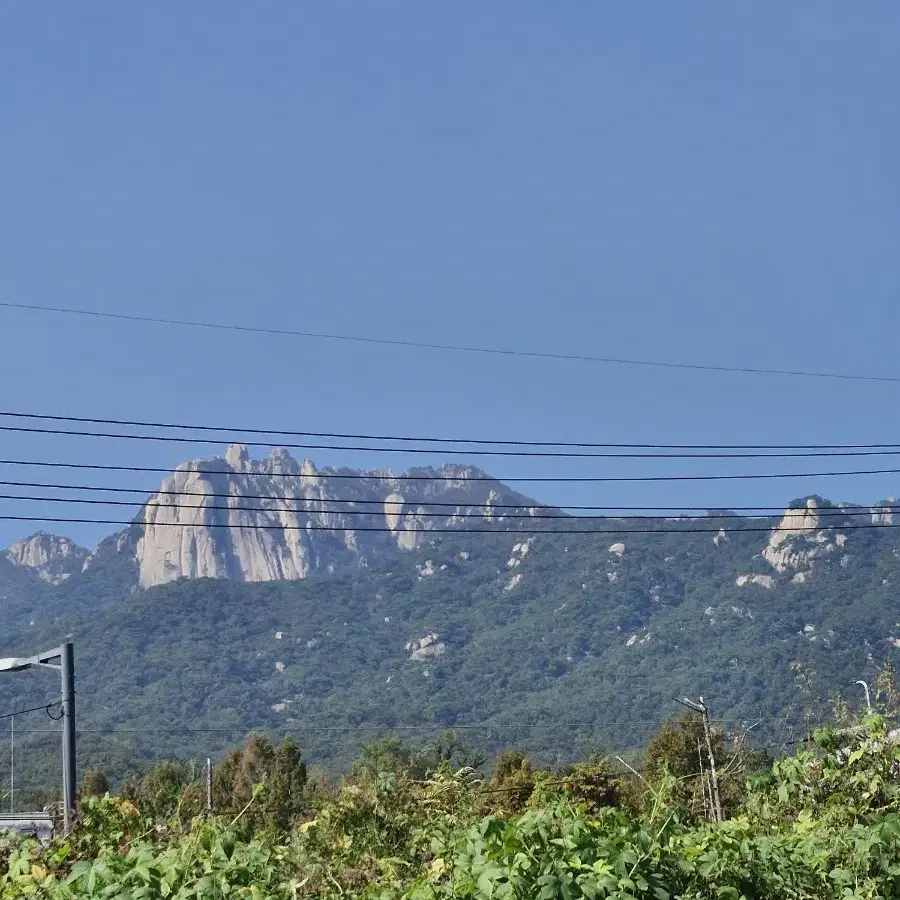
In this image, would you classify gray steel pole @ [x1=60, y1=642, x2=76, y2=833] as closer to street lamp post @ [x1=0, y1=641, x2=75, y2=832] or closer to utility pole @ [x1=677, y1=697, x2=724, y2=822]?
street lamp post @ [x1=0, y1=641, x2=75, y2=832]

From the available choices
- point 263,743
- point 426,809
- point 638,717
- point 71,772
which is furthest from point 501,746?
point 426,809

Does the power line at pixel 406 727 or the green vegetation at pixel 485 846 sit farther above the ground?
the power line at pixel 406 727

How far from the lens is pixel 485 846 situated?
4.34 m

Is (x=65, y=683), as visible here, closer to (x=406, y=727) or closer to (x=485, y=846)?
(x=485, y=846)

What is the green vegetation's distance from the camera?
428 centimetres

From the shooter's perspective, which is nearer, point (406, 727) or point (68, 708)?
point (68, 708)

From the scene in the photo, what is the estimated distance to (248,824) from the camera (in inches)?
239

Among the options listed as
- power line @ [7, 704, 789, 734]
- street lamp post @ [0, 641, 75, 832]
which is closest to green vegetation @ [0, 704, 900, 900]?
street lamp post @ [0, 641, 75, 832]

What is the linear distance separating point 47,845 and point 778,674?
17253 cm

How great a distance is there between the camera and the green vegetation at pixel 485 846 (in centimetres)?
428

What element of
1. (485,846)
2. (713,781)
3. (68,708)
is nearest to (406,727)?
(68,708)

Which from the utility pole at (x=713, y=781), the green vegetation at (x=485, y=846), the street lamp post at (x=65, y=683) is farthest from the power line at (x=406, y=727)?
the green vegetation at (x=485, y=846)

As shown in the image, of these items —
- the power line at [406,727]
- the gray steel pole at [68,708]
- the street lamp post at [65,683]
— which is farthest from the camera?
the power line at [406,727]

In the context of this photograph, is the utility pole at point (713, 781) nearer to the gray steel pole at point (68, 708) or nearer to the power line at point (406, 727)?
the gray steel pole at point (68, 708)
